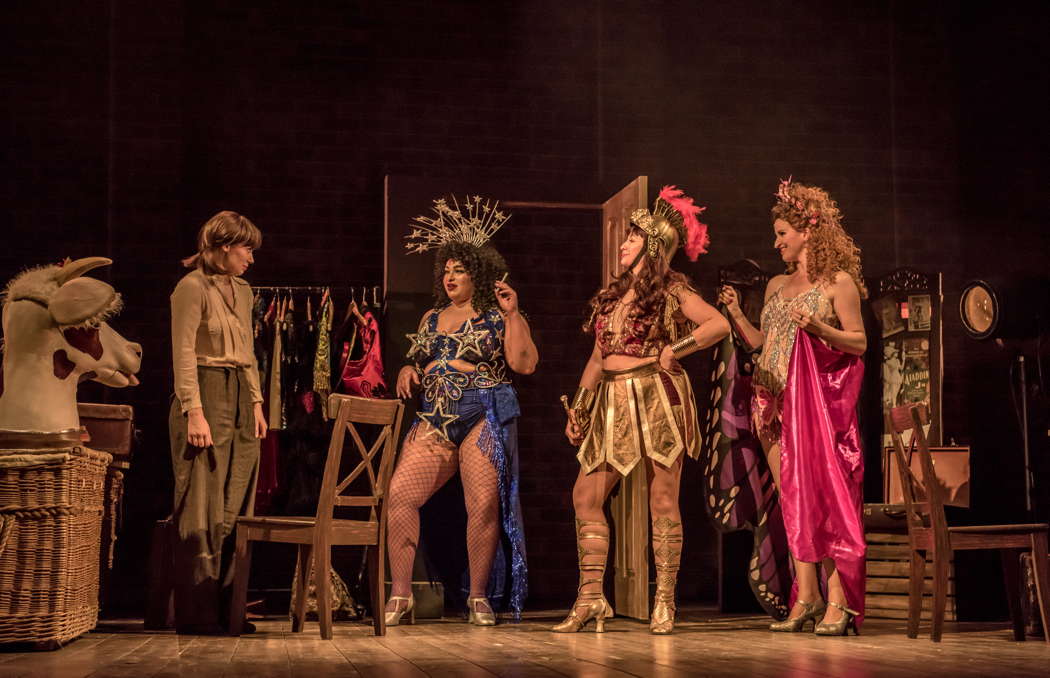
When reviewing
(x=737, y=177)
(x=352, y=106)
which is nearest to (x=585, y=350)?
(x=737, y=177)

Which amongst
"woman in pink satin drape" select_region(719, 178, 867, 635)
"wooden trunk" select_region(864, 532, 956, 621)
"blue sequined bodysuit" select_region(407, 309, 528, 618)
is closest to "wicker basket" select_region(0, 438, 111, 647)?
"blue sequined bodysuit" select_region(407, 309, 528, 618)

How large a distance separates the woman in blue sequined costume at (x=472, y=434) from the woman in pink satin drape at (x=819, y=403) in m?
1.17

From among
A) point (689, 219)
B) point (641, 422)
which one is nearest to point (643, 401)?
point (641, 422)

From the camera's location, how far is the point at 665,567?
523 cm

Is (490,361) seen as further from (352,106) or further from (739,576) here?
(352,106)

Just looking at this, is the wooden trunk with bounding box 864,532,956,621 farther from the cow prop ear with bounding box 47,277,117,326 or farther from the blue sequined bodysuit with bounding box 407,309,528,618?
the cow prop ear with bounding box 47,277,117,326

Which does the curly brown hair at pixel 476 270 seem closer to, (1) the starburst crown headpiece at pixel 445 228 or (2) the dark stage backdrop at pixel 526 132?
(1) the starburst crown headpiece at pixel 445 228

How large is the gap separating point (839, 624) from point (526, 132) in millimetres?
3796

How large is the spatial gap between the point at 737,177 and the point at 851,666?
455 centimetres

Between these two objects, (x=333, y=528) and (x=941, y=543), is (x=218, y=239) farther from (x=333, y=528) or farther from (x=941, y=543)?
(x=941, y=543)

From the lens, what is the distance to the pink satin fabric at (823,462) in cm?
514

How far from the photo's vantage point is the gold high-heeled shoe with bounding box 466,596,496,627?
570 cm

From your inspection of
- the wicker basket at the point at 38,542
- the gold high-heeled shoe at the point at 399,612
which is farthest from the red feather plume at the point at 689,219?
the wicker basket at the point at 38,542

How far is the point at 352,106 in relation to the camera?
749 centimetres
